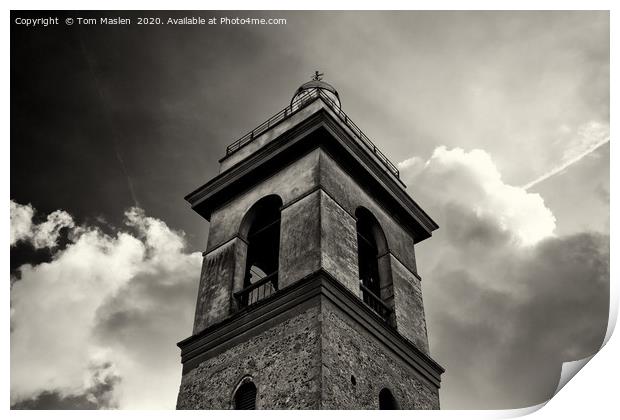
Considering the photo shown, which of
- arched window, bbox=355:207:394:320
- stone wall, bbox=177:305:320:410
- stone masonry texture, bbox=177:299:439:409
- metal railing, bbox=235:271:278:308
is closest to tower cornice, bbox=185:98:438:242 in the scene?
arched window, bbox=355:207:394:320

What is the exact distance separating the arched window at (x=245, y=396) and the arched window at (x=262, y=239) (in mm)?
2974

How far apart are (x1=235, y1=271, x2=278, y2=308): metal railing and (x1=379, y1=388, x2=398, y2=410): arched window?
11.5ft

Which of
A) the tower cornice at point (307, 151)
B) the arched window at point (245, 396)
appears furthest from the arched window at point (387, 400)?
the tower cornice at point (307, 151)

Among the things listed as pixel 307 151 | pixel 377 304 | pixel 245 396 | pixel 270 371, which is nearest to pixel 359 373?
pixel 270 371

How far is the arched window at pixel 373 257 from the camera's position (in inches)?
796

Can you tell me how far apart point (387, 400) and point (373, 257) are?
4943 millimetres

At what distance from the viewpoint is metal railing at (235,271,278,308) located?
18734mm

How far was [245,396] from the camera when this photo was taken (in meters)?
16.7

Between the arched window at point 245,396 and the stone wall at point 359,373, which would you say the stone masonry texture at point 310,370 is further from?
the arched window at point 245,396

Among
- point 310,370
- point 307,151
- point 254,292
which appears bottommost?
point 310,370

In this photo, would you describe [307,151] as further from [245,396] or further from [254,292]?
[245,396]

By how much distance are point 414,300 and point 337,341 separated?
4.79 m

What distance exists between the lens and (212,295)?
1950cm
